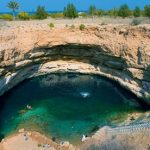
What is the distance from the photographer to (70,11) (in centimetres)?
5994

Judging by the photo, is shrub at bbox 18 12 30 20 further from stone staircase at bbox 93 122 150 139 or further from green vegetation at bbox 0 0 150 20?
stone staircase at bbox 93 122 150 139

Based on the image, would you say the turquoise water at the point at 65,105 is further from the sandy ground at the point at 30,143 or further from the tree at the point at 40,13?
the tree at the point at 40,13

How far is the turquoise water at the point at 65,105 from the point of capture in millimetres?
40500

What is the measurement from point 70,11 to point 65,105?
796 inches

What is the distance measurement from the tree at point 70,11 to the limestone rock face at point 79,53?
8.34 metres

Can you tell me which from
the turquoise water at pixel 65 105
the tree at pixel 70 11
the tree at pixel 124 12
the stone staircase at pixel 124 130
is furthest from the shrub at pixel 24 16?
the stone staircase at pixel 124 130

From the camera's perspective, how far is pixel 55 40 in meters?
51.4

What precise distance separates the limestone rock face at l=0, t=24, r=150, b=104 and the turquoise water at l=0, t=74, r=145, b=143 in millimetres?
1488

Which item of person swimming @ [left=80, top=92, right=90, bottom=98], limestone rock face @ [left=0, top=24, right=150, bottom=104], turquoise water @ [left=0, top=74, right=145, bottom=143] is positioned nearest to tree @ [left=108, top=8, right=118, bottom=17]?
limestone rock face @ [left=0, top=24, right=150, bottom=104]

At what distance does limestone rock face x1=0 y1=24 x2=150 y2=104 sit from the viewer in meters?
46.6

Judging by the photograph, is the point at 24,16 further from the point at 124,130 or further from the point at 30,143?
the point at 124,130

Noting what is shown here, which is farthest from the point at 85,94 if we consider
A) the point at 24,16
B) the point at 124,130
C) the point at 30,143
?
the point at 24,16

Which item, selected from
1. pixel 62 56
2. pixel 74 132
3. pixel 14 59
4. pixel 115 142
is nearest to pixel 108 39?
pixel 62 56

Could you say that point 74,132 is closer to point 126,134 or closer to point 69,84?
point 126,134
